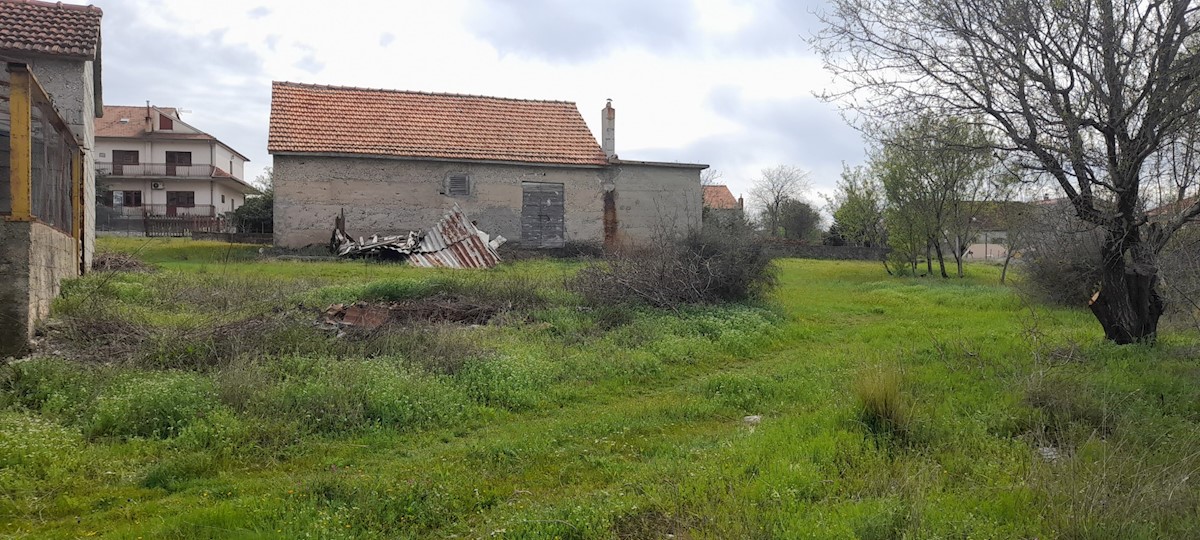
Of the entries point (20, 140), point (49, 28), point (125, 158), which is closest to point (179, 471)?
point (20, 140)

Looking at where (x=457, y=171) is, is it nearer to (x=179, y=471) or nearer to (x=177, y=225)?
(x=177, y=225)

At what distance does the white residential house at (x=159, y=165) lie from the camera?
48844 mm

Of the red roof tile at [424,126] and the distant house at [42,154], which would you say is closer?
the distant house at [42,154]

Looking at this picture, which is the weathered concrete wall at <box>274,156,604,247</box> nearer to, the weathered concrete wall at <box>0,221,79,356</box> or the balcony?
the weathered concrete wall at <box>0,221,79,356</box>

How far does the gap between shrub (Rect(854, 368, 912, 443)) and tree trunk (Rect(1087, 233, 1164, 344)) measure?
5197 millimetres

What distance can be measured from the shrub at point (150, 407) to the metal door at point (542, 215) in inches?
706

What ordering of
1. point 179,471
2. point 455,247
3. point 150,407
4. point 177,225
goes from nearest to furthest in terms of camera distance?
point 179,471, point 150,407, point 455,247, point 177,225

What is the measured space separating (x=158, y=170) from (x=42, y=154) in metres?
47.2

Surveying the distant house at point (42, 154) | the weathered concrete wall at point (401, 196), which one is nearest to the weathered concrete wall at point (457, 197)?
the weathered concrete wall at point (401, 196)

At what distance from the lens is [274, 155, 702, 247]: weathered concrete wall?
22062 mm

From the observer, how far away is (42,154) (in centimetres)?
886

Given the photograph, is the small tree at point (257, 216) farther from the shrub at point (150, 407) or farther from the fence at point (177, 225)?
the shrub at point (150, 407)

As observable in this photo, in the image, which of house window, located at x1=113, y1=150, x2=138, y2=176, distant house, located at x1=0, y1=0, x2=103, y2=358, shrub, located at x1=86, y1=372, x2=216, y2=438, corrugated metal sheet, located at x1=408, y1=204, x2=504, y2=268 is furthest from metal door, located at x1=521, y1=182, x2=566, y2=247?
house window, located at x1=113, y1=150, x2=138, y2=176

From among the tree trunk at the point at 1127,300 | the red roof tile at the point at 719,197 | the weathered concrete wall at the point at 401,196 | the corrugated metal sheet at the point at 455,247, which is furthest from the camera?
the red roof tile at the point at 719,197
